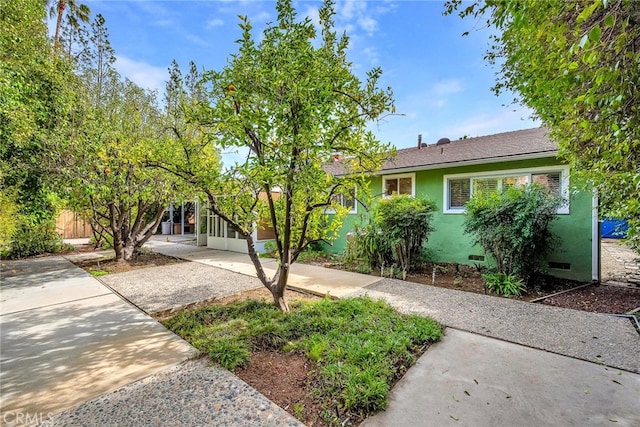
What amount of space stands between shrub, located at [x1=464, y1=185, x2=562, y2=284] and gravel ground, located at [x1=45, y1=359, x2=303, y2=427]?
18.2ft

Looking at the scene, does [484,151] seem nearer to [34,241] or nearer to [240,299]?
[240,299]

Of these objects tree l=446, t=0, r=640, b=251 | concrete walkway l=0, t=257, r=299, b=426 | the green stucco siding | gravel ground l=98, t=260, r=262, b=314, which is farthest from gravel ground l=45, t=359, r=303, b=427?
the green stucco siding

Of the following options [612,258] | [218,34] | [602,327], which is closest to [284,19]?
[218,34]

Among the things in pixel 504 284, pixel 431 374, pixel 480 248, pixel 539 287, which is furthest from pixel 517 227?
pixel 431 374

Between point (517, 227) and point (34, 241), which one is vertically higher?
point (517, 227)

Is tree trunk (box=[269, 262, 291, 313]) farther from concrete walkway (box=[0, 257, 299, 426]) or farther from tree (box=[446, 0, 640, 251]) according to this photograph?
tree (box=[446, 0, 640, 251])

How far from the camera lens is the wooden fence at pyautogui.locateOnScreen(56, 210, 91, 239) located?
53.2 ft

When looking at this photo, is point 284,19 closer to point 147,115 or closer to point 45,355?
point 45,355

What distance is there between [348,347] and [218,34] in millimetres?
5555

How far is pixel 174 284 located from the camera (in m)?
6.42

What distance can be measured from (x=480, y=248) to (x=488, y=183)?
1826 millimetres

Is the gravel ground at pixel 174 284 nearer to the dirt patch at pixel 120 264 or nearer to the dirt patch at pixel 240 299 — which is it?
the dirt patch at pixel 240 299

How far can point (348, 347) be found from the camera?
10.4 ft

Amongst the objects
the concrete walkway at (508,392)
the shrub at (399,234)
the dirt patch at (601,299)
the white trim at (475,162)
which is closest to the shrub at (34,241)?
the shrub at (399,234)
